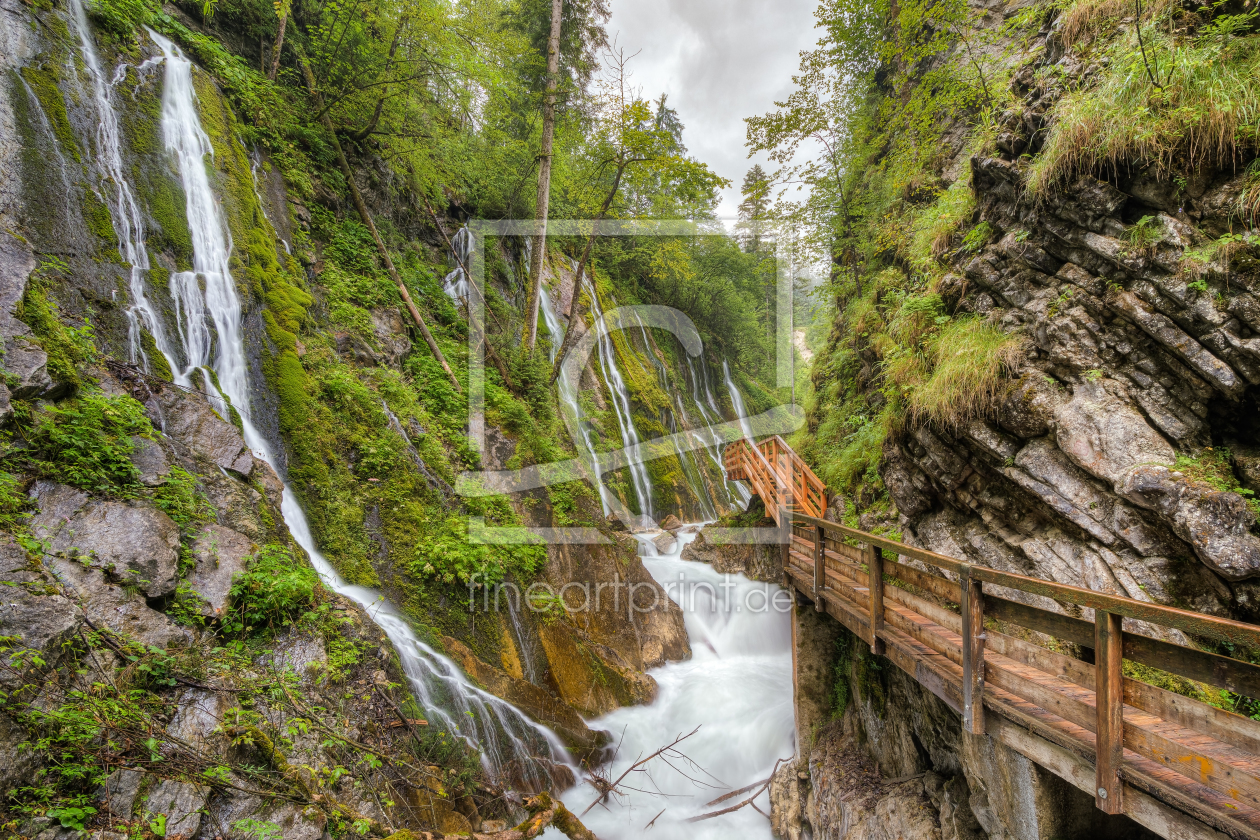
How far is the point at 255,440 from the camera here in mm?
5426

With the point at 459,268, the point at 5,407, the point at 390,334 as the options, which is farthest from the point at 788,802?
the point at 459,268

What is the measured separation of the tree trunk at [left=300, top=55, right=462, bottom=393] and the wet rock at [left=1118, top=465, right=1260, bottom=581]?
29.6 ft

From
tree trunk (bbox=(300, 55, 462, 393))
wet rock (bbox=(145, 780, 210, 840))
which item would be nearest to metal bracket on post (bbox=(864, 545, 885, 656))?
wet rock (bbox=(145, 780, 210, 840))

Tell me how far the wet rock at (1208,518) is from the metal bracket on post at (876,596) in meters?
1.89

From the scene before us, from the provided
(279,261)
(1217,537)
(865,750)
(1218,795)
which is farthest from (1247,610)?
(279,261)

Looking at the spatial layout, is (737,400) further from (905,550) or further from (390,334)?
(905,550)

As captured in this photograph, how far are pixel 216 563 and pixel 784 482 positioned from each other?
7.55 meters

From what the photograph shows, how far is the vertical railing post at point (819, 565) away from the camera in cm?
600

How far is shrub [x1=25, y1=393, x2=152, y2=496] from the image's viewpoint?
3.36 metres

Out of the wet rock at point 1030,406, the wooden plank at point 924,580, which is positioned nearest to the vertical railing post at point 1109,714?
the wooden plank at point 924,580

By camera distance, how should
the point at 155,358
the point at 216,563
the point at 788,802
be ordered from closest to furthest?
the point at 216,563, the point at 155,358, the point at 788,802

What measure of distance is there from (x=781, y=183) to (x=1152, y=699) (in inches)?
375

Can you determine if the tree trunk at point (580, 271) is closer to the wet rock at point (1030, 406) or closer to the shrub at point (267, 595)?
the wet rock at point (1030, 406)

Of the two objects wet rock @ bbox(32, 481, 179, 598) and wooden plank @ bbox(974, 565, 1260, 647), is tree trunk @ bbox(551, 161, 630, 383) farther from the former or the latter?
wooden plank @ bbox(974, 565, 1260, 647)
